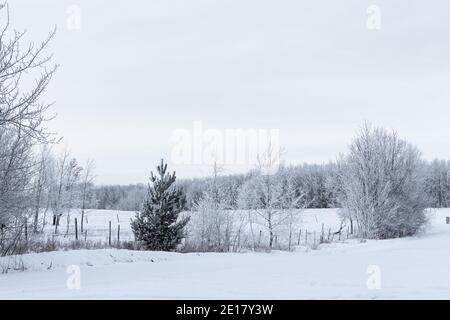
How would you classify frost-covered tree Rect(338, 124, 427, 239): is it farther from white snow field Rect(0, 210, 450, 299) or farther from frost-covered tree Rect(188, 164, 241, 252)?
white snow field Rect(0, 210, 450, 299)

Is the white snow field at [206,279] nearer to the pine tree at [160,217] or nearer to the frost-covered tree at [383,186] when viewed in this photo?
the pine tree at [160,217]

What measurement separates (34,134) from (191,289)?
22.8ft

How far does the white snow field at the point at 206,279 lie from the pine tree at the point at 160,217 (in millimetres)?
4516

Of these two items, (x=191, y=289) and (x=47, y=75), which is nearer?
(x=191, y=289)

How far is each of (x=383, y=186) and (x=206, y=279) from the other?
27902 mm

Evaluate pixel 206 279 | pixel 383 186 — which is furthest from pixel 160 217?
pixel 383 186

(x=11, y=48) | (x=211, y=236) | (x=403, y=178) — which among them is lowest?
(x=211, y=236)

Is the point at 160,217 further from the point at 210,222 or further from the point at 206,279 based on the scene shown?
the point at 206,279

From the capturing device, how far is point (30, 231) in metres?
19.7

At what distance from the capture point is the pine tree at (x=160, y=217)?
22.1 meters

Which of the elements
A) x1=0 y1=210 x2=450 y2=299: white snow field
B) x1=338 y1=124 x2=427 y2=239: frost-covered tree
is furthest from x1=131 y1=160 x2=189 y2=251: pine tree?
x1=338 y1=124 x2=427 y2=239: frost-covered tree

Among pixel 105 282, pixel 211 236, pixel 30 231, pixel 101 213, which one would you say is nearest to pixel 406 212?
pixel 211 236

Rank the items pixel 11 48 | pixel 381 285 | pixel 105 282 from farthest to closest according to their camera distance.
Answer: pixel 11 48 → pixel 105 282 → pixel 381 285

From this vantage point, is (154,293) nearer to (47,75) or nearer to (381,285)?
(381,285)
